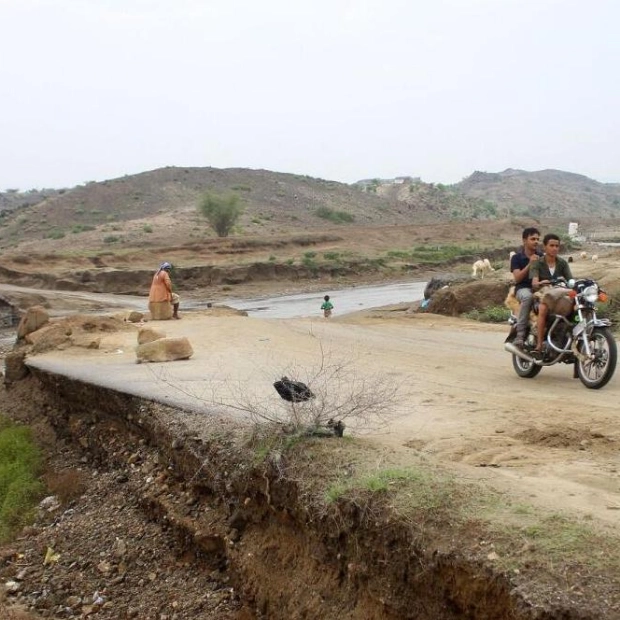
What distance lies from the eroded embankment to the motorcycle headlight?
3681mm

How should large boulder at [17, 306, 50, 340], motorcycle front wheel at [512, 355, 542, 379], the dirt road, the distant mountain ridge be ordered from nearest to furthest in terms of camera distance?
the dirt road, motorcycle front wheel at [512, 355, 542, 379], large boulder at [17, 306, 50, 340], the distant mountain ridge

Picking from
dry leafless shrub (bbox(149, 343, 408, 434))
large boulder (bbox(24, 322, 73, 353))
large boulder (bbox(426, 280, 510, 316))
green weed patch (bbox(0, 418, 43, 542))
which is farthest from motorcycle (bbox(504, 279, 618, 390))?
large boulder (bbox(426, 280, 510, 316))

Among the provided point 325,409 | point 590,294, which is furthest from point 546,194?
point 325,409

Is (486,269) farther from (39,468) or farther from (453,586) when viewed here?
(453,586)

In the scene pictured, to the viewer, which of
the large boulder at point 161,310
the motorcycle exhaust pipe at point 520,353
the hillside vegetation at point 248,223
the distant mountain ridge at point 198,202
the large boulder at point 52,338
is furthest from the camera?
the distant mountain ridge at point 198,202

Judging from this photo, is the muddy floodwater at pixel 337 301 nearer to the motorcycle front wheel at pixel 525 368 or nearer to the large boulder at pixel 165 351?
the large boulder at pixel 165 351

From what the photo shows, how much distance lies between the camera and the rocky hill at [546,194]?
397 ft

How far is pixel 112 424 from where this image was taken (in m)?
8.70

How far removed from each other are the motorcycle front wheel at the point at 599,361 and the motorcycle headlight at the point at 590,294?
29cm

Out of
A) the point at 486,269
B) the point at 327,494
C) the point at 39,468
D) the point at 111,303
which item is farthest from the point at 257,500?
the point at 111,303

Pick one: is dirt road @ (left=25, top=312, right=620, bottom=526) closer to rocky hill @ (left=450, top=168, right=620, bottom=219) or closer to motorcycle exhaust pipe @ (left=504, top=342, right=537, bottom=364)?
motorcycle exhaust pipe @ (left=504, top=342, right=537, bottom=364)

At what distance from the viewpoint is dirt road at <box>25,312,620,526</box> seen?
192 inches

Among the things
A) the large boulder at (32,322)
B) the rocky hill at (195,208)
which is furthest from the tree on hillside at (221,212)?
the large boulder at (32,322)

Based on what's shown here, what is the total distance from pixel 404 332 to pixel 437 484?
34.9ft
